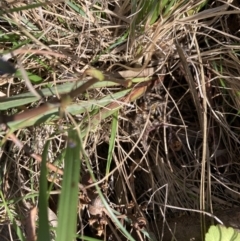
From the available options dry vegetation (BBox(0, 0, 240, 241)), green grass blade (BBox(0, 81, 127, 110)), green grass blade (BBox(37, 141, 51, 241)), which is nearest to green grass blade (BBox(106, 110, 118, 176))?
dry vegetation (BBox(0, 0, 240, 241))

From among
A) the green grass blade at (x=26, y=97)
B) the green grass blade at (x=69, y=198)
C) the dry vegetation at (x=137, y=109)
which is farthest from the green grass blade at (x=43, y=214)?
the dry vegetation at (x=137, y=109)

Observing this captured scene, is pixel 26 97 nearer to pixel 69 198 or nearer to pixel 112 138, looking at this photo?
pixel 112 138

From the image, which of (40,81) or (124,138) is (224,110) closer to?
(124,138)

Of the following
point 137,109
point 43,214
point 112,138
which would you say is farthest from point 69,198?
point 137,109

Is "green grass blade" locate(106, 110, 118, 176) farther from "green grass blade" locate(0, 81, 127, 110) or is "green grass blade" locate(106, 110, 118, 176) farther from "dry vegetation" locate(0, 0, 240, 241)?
"green grass blade" locate(0, 81, 127, 110)

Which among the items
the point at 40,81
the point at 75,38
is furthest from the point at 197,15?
the point at 40,81

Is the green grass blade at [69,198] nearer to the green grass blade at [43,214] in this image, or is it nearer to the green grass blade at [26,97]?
the green grass blade at [43,214]

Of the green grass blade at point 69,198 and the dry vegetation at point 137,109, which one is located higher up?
the dry vegetation at point 137,109
